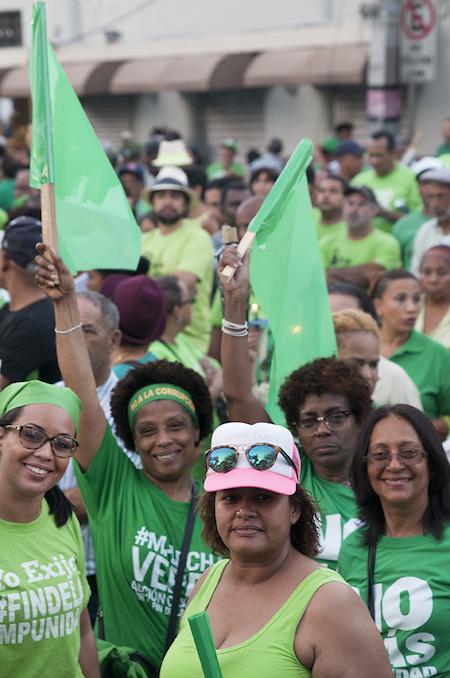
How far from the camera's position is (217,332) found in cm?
799

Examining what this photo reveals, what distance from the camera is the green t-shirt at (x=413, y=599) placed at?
380cm

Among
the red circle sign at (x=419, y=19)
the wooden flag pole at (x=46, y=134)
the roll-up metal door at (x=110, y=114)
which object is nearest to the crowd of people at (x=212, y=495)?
the wooden flag pole at (x=46, y=134)

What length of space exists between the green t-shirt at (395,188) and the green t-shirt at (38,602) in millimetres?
8414

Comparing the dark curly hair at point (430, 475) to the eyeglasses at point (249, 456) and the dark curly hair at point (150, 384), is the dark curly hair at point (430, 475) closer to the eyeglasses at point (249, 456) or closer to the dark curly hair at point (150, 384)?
the dark curly hair at point (150, 384)

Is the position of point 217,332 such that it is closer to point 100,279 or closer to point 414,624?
point 100,279

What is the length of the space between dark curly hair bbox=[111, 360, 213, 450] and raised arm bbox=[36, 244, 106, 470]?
301 millimetres

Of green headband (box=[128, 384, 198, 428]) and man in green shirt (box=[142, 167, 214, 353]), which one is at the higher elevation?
man in green shirt (box=[142, 167, 214, 353])

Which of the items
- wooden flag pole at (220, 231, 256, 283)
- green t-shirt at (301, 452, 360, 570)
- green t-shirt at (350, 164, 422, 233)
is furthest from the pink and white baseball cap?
green t-shirt at (350, 164, 422, 233)

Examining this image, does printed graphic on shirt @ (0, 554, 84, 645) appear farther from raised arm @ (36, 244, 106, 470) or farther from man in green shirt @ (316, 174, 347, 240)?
man in green shirt @ (316, 174, 347, 240)

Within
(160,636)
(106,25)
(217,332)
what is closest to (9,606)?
(160,636)

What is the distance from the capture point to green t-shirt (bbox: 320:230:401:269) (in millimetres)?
9234

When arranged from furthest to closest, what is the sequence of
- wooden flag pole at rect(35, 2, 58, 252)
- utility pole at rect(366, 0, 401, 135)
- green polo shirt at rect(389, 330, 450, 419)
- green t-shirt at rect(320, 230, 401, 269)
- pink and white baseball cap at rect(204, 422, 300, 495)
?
utility pole at rect(366, 0, 401, 135) → green t-shirt at rect(320, 230, 401, 269) → green polo shirt at rect(389, 330, 450, 419) → wooden flag pole at rect(35, 2, 58, 252) → pink and white baseball cap at rect(204, 422, 300, 495)

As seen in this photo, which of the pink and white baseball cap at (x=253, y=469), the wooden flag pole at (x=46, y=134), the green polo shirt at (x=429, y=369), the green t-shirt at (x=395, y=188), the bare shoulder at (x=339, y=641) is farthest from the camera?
the green t-shirt at (x=395, y=188)

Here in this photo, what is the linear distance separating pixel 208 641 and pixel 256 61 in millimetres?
25051
